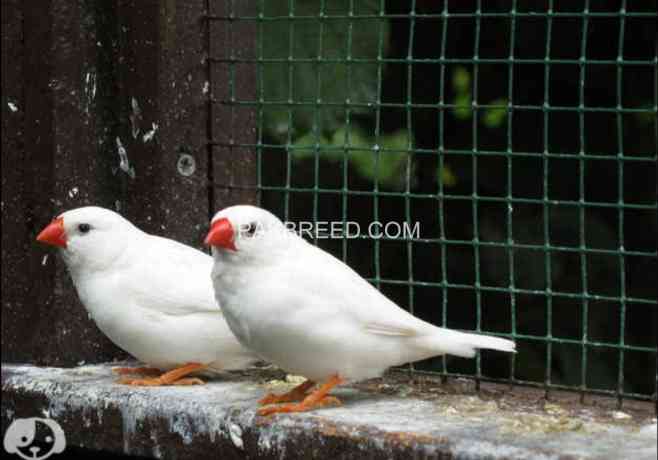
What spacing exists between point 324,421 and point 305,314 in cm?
27

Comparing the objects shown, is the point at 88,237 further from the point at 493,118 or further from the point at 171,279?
the point at 493,118

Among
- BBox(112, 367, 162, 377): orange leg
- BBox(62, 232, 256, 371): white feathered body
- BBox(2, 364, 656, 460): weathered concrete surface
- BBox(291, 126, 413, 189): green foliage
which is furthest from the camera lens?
BBox(291, 126, 413, 189): green foliage

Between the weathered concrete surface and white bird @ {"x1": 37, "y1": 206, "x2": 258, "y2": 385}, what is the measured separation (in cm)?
10

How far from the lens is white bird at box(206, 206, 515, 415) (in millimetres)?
3758

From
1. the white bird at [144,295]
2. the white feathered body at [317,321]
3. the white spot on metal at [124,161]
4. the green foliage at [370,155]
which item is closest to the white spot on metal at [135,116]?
the white spot on metal at [124,161]

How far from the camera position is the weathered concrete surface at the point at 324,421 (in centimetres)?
348

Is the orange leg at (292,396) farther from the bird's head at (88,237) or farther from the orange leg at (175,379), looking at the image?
the bird's head at (88,237)

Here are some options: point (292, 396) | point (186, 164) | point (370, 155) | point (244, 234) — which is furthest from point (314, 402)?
point (370, 155)

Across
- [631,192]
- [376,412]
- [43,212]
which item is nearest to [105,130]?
[43,212]

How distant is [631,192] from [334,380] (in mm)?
1432

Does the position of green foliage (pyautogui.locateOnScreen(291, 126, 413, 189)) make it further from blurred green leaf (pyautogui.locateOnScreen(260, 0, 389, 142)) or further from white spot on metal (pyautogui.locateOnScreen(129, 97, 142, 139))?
white spot on metal (pyautogui.locateOnScreen(129, 97, 142, 139))

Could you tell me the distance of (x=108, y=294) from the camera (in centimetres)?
415

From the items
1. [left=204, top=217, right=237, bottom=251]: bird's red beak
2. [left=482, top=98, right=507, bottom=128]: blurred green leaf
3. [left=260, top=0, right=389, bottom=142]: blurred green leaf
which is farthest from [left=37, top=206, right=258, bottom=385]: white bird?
[left=482, top=98, right=507, bottom=128]: blurred green leaf

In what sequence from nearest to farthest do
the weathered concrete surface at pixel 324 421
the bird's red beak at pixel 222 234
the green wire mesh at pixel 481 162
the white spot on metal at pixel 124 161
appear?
the weathered concrete surface at pixel 324 421
the bird's red beak at pixel 222 234
the white spot on metal at pixel 124 161
the green wire mesh at pixel 481 162
